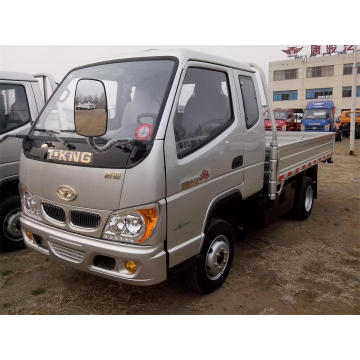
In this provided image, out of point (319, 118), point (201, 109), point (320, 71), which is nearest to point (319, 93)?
point (320, 71)

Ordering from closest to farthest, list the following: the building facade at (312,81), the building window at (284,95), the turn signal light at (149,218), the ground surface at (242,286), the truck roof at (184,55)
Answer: the turn signal light at (149,218), the truck roof at (184,55), the ground surface at (242,286), the building facade at (312,81), the building window at (284,95)

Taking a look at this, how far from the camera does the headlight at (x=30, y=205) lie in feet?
9.41

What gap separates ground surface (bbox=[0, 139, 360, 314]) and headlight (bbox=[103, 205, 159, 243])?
3.05 ft

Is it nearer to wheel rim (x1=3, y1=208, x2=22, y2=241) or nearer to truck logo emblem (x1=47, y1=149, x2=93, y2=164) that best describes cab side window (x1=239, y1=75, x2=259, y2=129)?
truck logo emblem (x1=47, y1=149, x2=93, y2=164)

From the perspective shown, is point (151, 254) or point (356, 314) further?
point (356, 314)

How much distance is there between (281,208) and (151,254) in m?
2.64

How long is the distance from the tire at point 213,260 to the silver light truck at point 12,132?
241cm

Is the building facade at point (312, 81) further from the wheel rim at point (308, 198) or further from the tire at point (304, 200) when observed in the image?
the tire at point (304, 200)

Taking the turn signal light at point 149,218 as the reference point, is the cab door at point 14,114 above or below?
above

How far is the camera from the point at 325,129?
17453 mm

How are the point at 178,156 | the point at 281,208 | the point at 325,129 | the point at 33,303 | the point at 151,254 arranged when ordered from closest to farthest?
the point at 151,254
the point at 178,156
the point at 33,303
the point at 281,208
the point at 325,129

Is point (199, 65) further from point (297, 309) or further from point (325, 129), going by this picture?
point (325, 129)

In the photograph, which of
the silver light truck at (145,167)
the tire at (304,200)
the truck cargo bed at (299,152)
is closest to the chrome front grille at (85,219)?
the silver light truck at (145,167)

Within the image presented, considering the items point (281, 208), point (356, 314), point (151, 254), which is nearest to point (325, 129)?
point (281, 208)
